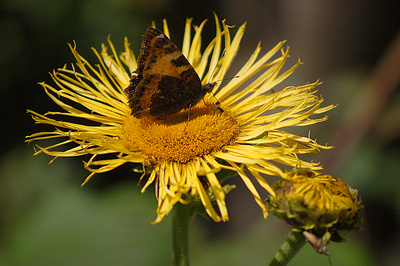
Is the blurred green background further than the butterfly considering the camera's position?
Yes

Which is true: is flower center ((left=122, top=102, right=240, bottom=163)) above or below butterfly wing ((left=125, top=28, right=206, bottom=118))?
below

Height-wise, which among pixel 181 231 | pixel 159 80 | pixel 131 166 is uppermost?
pixel 159 80

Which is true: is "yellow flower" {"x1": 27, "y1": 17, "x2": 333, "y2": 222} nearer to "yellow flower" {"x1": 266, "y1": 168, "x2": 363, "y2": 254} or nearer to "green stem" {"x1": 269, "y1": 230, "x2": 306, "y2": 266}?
"yellow flower" {"x1": 266, "y1": 168, "x2": 363, "y2": 254}

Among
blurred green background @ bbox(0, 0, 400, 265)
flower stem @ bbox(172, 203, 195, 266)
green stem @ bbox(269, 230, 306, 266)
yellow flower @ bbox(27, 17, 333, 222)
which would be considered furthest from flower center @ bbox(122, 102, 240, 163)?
blurred green background @ bbox(0, 0, 400, 265)

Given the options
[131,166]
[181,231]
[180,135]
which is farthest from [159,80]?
[131,166]

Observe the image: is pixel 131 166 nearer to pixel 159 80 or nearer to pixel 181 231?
pixel 159 80

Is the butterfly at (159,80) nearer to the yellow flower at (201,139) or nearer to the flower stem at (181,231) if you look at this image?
the yellow flower at (201,139)

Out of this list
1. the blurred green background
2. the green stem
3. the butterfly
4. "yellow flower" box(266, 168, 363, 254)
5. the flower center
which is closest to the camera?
"yellow flower" box(266, 168, 363, 254)
